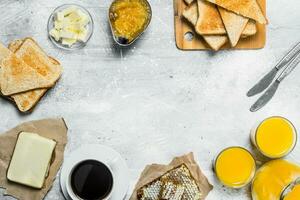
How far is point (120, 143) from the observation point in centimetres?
173

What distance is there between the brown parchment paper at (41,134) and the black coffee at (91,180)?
0.08 metres

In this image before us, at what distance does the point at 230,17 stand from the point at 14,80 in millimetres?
516

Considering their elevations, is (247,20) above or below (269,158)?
above

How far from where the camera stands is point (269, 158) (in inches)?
69.0

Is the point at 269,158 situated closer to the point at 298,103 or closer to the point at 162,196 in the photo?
the point at 298,103

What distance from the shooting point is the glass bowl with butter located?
1716 millimetres

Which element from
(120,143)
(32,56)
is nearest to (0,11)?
(32,56)

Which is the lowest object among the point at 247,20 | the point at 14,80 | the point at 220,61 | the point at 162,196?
the point at 162,196

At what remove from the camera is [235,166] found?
170 centimetres

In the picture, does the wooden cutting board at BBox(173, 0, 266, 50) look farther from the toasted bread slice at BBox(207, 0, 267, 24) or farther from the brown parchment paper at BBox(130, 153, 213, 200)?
the brown parchment paper at BBox(130, 153, 213, 200)

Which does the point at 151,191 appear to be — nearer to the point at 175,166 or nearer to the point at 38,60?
the point at 175,166

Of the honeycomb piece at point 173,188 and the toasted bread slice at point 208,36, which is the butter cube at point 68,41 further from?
the honeycomb piece at point 173,188

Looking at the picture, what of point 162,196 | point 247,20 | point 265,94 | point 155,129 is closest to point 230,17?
point 247,20

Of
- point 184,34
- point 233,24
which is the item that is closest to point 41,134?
point 184,34
